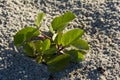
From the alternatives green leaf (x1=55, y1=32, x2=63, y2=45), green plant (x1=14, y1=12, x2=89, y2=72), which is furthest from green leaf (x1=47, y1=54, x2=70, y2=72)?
green leaf (x1=55, y1=32, x2=63, y2=45)

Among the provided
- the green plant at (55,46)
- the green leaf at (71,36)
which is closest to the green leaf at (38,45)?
the green plant at (55,46)

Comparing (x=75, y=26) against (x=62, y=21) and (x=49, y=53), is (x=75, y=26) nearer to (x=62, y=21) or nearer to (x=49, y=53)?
(x=62, y=21)

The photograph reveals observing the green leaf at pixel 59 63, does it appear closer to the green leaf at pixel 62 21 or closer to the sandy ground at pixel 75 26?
the sandy ground at pixel 75 26

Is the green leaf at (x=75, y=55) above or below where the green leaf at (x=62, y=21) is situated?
below

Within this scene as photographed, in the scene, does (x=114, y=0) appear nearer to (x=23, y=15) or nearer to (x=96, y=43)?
(x=96, y=43)

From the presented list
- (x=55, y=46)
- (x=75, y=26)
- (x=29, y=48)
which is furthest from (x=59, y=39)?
(x=75, y=26)

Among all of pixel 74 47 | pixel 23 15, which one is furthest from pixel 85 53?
pixel 23 15
